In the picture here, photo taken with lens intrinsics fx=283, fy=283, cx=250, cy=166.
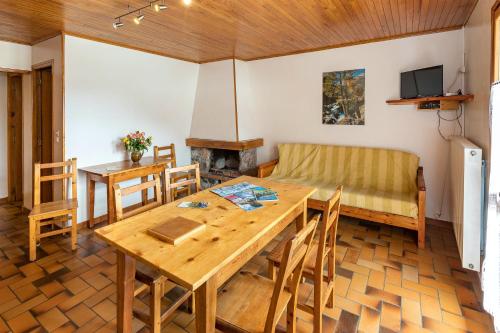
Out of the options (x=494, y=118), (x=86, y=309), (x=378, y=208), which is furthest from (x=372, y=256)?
(x=86, y=309)

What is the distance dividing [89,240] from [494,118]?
11.3 ft

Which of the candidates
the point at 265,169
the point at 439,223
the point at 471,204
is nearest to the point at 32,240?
the point at 265,169

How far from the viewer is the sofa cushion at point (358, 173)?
2.95m

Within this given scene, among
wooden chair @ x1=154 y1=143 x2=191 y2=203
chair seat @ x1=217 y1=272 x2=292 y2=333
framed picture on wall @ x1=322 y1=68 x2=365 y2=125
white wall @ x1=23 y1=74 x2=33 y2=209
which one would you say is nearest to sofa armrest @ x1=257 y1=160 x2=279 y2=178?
framed picture on wall @ x1=322 y1=68 x2=365 y2=125

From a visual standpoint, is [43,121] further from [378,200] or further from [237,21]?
[378,200]

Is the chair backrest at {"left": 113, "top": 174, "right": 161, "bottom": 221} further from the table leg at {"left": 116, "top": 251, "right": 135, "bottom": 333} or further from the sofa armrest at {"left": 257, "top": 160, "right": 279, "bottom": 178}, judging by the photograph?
the sofa armrest at {"left": 257, "top": 160, "right": 279, "bottom": 178}

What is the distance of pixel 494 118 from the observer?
1.59m

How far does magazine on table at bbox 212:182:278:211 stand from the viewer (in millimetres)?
1803

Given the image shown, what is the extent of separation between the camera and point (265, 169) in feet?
12.6

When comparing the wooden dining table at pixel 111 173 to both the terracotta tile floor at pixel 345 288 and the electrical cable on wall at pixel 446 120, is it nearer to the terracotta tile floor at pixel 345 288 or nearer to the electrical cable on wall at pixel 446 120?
the terracotta tile floor at pixel 345 288

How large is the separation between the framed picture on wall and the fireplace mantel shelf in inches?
41.9

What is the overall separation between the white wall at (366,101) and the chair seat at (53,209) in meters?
2.21

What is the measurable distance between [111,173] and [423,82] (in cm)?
343

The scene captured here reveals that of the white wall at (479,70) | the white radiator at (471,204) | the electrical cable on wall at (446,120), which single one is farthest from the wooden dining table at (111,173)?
the electrical cable on wall at (446,120)
